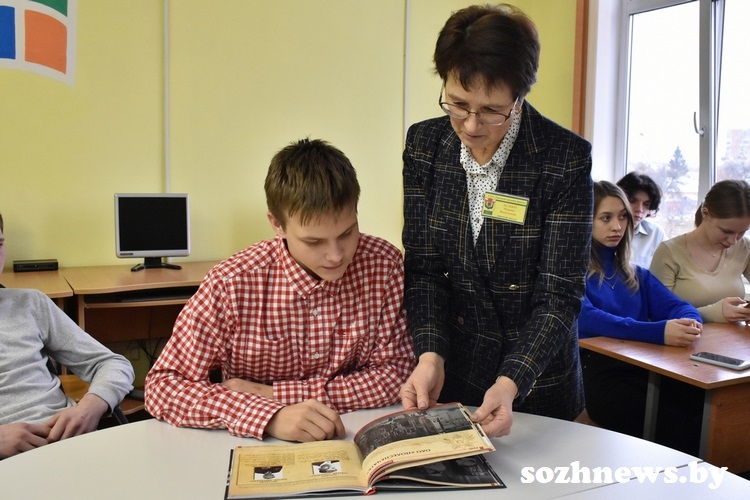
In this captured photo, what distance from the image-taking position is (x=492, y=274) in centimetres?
142

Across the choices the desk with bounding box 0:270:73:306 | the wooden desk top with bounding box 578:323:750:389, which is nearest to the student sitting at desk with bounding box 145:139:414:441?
the wooden desk top with bounding box 578:323:750:389

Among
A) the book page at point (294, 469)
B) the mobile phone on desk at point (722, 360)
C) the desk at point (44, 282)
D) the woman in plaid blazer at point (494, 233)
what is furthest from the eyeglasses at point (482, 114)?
the desk at point (44, 282)

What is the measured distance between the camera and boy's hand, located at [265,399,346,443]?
4.00 feet

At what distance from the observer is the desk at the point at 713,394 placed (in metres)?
2.11

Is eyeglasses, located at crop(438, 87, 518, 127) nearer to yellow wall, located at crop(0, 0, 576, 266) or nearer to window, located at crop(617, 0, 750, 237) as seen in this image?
yellow wall, located at crop(0, 0, 576, 266)

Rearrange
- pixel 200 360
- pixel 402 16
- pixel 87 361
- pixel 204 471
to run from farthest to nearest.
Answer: pixel 402 16 → pixel 87 361 → pixel 200 360 → pixel 204 471

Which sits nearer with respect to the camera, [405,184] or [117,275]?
[405,184]

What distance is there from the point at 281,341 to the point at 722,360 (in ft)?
5.51

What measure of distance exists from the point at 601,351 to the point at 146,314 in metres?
2.34

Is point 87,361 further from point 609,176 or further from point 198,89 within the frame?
point 609,176

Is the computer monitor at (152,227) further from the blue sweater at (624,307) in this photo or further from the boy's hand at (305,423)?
the boy's hand at (305,423)

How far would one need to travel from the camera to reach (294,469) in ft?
3.59

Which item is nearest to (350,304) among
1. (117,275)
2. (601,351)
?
(601,351)

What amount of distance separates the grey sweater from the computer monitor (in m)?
1.46
